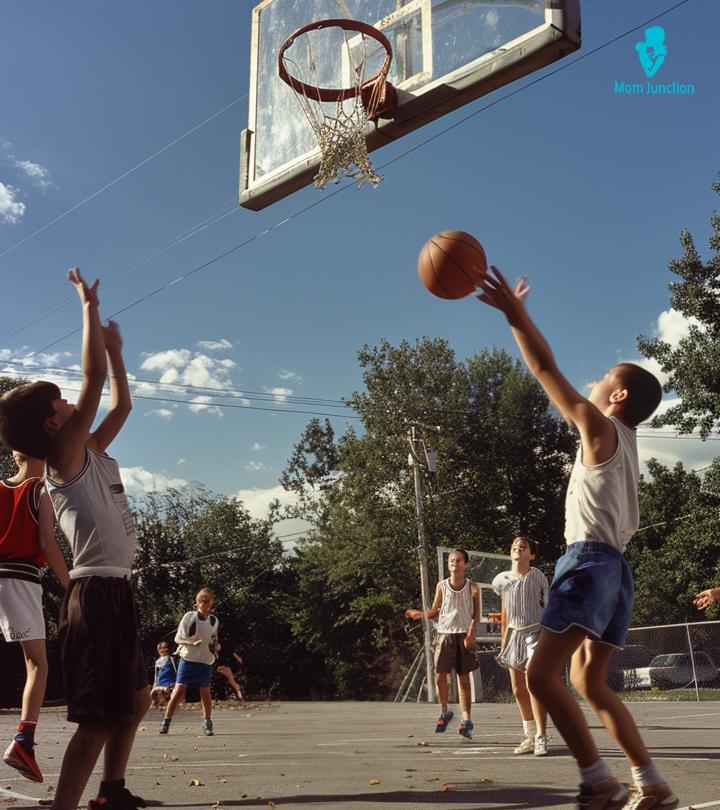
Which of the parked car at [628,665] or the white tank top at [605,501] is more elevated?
the white tank top at [605,501]

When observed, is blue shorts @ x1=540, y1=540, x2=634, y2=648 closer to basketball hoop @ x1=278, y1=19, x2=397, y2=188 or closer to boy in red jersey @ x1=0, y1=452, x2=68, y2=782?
boy in red jersey @ x1=0, y1=452, x2=68, y2=782

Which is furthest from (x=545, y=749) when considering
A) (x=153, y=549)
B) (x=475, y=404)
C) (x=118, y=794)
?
(x=153, y=549)

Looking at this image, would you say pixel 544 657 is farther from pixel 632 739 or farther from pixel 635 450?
pixel 635 450

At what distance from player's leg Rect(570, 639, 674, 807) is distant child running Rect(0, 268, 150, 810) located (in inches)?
83.1

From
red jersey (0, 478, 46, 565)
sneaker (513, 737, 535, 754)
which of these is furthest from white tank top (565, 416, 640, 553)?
sneaker (513, 737, 535, 754)

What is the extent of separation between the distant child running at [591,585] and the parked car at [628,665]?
899 inches

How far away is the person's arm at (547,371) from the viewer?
165 inches

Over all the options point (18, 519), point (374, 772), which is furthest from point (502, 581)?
point (18, 519)

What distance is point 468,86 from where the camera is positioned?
822 centimetres

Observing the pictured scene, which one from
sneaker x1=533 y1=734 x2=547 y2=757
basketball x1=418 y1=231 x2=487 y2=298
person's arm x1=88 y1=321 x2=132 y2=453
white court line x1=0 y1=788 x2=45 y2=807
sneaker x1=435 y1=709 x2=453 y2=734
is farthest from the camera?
sneaker x1=435 y1=709 x2=453 y2=734

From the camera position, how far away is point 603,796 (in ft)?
12.6

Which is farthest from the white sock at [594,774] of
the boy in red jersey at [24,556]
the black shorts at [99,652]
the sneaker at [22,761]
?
the boy in red jersey at [24,556]

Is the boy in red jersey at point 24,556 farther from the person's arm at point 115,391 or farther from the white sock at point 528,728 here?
the white sock at point 528,728

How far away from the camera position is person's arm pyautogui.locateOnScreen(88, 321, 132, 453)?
461cm
